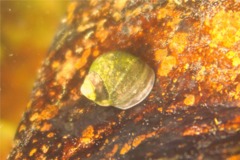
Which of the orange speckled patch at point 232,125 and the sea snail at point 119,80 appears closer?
the orange speckled patch at point 232,125

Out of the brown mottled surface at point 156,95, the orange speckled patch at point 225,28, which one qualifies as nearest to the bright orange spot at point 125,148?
the brown mottled surface at point 156,95

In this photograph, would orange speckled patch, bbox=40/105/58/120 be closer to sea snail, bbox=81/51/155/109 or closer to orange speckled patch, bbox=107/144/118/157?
sea snail, bbox=81/51/155/109

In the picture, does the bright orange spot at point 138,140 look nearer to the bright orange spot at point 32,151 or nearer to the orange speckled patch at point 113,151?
the orange speckled patch at point 113,151

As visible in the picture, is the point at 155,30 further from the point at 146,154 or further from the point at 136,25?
the point at 146,154

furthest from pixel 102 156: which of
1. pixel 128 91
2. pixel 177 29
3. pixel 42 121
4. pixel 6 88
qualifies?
pixel 6 88

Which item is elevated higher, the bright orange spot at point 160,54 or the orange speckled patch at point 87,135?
the bright orange spot at point 160,54

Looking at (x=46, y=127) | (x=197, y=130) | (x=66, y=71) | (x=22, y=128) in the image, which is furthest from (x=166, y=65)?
(x=22, y=128)

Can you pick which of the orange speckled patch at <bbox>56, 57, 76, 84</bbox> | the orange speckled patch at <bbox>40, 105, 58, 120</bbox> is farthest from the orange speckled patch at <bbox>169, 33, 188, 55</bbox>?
the orange speckled patch at <bbox>40, 105, 58, 120</bbox>
